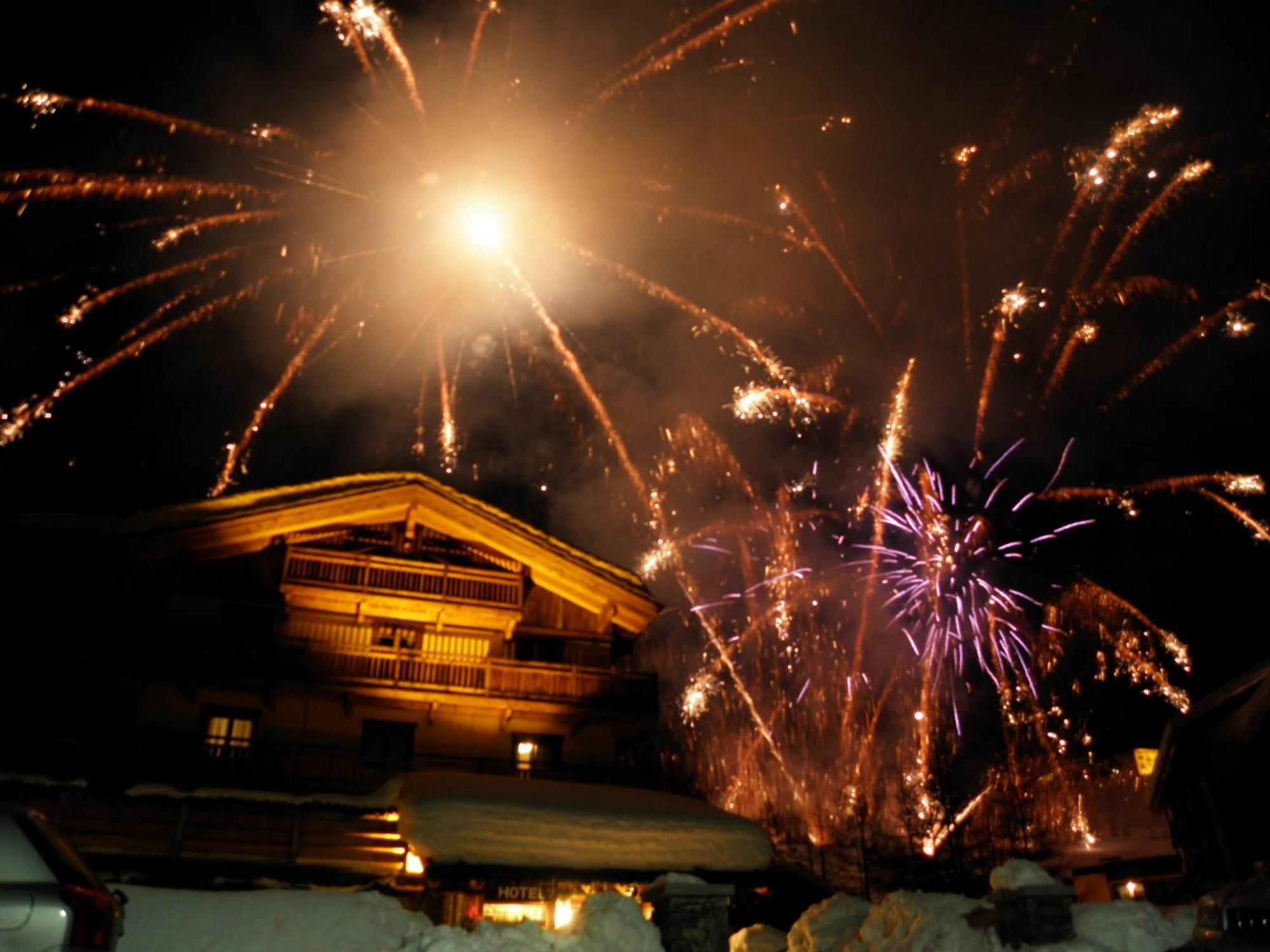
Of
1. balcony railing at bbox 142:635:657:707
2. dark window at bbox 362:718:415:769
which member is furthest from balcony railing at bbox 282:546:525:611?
dark window at bbox 362:718:415:769

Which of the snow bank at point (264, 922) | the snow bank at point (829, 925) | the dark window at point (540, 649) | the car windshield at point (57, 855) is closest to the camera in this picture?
the car windshield at point (57, 855)

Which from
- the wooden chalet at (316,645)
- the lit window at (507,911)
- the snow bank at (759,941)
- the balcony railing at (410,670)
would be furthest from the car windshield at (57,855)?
the balcony railing at (410,670)

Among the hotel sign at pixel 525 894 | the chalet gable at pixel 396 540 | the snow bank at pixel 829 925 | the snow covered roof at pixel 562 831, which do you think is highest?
the chalet gable at pixel 396 540

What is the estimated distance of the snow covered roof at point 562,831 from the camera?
48.8ft

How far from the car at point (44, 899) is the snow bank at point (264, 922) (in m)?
4.86

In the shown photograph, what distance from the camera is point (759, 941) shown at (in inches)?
612

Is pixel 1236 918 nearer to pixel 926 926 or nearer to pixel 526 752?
pixel 926 926

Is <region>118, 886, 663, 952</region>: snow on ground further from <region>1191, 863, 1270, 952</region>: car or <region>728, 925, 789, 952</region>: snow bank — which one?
<region>1191, 863, 1270, 952</region>: car

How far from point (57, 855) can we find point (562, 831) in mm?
10837

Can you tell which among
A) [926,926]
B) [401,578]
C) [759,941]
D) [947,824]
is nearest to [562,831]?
[759,941]

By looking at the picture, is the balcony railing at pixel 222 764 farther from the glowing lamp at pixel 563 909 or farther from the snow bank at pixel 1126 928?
the snow bank at pixel 1126 928

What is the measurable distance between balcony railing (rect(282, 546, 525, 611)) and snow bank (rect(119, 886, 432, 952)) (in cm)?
1262

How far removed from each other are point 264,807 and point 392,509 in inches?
426

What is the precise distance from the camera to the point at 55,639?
21.9 metres
